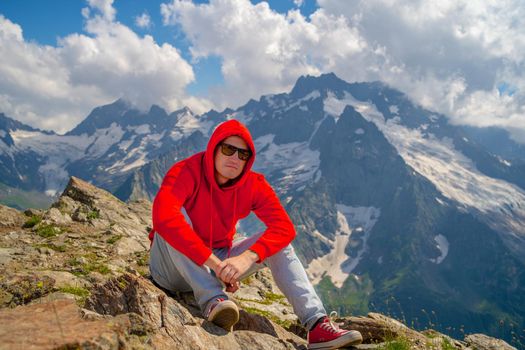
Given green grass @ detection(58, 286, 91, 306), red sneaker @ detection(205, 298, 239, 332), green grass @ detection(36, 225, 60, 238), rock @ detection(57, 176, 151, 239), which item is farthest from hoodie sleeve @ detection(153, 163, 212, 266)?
rock @ detection(57, 176, 151, 239)

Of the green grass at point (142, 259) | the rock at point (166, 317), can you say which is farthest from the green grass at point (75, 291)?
the green grass at point (142, 259)

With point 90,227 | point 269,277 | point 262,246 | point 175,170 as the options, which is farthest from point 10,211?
point 262,246

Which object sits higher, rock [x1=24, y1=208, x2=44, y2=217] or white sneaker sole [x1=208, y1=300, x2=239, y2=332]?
white sneaker sole [x1=208, y1=300, x2=239, y2=332]

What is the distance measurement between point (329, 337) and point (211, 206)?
301 centimetres

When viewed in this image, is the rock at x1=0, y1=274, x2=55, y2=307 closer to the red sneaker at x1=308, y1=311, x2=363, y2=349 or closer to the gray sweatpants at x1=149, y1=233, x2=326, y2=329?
the gray sweatpants at x1=149, y1=233, x2=326, y2=329

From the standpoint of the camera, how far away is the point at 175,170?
6.83 metres

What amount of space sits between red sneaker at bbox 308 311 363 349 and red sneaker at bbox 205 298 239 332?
136 cm

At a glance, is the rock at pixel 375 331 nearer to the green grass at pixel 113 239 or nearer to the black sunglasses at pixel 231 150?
the black sunglasses at pixel 231 150

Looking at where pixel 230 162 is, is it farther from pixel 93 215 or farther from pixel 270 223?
pixel 93 215

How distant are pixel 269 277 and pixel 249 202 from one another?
9269 mm

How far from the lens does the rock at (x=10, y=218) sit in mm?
15088

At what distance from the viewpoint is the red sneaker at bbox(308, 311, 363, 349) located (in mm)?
5949

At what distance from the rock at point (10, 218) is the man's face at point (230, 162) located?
12.1 m

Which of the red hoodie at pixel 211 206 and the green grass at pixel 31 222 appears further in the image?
the green grass at pixel 31 222
